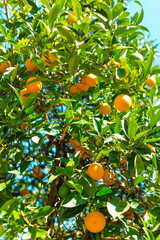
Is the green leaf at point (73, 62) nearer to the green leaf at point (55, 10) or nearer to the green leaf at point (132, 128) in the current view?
the green leaf at point (55, 10)

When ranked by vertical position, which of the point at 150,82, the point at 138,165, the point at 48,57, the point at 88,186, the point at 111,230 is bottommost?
the point at 111,230

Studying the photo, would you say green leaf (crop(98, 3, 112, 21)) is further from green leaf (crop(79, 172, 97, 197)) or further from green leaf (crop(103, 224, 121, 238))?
green leaf (crop(103, 224, 121, 238))

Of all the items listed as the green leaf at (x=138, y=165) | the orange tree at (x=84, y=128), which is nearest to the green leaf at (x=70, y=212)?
the orange tree at (x=84, y=128)

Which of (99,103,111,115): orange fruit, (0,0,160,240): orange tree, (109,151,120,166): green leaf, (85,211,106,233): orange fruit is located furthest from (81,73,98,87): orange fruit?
(85,211,106,233): orange fruit

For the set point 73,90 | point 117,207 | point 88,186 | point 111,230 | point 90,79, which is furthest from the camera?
point 73,90

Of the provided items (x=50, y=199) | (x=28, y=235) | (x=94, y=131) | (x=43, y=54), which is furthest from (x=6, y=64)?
(x=50, y=199)

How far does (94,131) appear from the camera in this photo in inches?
53.9

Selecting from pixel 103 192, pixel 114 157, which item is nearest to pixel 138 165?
pixel 114 157

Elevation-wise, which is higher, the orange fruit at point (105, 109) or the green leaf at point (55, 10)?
the green leaf at point (55, 10)

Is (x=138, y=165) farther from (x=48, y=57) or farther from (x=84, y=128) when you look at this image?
(x=48, y=57)

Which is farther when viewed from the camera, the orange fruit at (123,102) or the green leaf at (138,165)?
the orange fruit at (123,102)

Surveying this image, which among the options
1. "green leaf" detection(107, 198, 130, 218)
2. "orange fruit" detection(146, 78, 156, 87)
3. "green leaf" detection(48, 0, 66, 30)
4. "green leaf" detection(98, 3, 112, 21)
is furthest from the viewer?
"orange fruit" detection(146, 78, 156, 87)

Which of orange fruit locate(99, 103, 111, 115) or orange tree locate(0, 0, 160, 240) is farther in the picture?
orange fruit locate(99, 103, 111, 115)

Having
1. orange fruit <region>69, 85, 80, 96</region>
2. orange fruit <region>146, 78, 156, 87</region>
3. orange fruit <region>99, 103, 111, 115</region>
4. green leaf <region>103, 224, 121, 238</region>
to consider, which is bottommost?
green leaf <region>103, 224, 121, 238</region>
